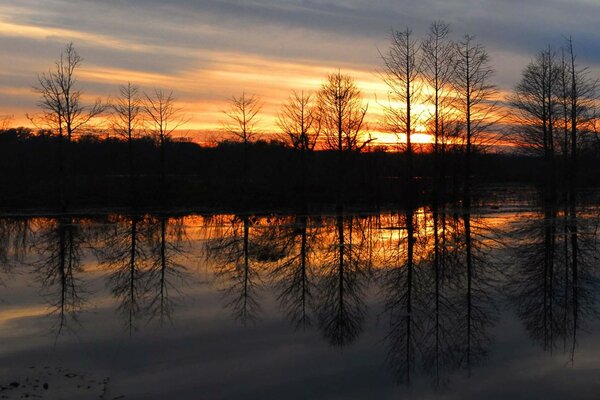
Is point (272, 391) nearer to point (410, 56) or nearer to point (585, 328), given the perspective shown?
point (585, 328)

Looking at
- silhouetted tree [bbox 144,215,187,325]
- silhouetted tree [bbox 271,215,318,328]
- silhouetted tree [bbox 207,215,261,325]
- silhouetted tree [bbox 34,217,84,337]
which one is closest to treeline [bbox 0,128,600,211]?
silhouetted tree [bbox 34,217,84,337]

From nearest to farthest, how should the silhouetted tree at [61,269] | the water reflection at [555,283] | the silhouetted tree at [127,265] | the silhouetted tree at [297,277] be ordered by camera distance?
the water reflection at [555,283] < the silhouetted tree at [297,277] < the silhouetted tree at [61,269] < the silhouetted tree at [127,265]

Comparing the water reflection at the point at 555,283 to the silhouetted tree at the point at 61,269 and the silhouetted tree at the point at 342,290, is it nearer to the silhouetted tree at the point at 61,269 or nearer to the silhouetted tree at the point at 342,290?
the silhouetted tree at the point at 342,290

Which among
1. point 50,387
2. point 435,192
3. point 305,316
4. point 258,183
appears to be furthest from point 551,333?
point 258,183

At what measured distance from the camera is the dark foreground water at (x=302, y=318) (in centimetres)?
721

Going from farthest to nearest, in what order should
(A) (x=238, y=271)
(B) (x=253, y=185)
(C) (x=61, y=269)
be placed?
1. (B) (x=253, y=185)
2. (C) (x=61, y=269)
3. (A) (x=238, y=271)

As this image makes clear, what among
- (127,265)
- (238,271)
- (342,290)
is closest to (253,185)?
(127,265)

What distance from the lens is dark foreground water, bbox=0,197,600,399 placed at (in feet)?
23.7

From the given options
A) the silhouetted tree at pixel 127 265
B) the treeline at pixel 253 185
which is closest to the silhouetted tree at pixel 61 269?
the silhouetted tree at pixel 127 265

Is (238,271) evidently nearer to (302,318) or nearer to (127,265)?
(127,265)

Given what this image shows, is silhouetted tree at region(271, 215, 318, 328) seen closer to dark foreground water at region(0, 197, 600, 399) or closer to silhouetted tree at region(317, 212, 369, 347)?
dark foreground water at region(0, 197, 600, 399)

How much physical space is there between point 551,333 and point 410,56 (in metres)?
30.8

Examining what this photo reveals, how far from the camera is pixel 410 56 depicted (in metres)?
37.8

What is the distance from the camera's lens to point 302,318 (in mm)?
10508
